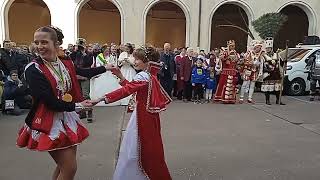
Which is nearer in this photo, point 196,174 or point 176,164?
point 196,174

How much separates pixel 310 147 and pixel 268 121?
2283mm

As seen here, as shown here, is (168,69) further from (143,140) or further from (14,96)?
(143,140)

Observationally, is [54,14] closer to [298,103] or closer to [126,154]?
[298,103]

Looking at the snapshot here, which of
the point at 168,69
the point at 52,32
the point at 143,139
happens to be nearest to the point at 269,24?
the point at 168,69

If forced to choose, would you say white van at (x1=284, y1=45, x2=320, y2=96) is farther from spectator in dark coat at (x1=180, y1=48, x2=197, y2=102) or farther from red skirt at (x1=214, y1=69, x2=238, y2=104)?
spectator in dark coat at (x1=180, y1=48, x2=197, y2=102)

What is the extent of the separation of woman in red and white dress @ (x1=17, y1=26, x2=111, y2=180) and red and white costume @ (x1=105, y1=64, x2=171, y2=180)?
80cm

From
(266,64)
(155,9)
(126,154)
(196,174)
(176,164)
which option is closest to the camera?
(126,154)

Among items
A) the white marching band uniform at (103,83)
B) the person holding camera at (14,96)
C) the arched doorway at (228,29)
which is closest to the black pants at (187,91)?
the white marching band uniform at (103,83)

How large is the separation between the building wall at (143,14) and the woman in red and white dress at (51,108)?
16242 mm

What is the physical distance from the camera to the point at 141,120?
151 inches

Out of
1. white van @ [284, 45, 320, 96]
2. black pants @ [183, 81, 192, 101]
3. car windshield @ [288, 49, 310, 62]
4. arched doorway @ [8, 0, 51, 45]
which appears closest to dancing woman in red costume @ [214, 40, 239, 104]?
black pants @ [183, 81, 192, 101]

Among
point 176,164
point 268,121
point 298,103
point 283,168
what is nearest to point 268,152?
point 283,168

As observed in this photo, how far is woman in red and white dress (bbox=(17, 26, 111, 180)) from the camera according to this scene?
2.86m

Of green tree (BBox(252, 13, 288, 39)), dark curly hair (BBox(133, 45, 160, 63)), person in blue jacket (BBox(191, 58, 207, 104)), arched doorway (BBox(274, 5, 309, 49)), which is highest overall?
arched doorway (BBox(274, 5, 309, 49))
